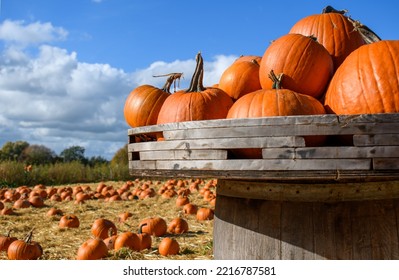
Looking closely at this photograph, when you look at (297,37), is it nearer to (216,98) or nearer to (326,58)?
(326,58)

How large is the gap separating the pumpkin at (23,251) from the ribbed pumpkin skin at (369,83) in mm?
3087

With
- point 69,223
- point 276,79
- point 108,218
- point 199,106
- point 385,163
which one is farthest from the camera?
point 108,218

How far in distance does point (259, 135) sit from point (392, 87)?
30.5 inches

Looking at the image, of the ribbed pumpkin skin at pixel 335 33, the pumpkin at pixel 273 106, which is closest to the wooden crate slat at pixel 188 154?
the pumpkin at pixel 273 106

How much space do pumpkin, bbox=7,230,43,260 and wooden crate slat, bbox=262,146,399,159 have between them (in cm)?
299

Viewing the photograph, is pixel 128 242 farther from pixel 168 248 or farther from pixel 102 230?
pixel 102 230

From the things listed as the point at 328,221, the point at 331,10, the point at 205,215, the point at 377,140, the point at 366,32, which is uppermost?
the point at 331,10

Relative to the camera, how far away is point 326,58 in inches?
105

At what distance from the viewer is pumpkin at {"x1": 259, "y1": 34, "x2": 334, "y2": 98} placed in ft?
8.50

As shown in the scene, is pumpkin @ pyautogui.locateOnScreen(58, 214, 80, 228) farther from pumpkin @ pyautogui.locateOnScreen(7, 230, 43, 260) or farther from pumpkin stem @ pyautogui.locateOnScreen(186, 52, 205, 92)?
pumpkin stem @ pyautogui.locateOnScreen(186, 52, 205, 92)

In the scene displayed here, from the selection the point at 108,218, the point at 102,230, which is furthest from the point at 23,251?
the point at 108,218

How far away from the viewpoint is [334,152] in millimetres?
1913

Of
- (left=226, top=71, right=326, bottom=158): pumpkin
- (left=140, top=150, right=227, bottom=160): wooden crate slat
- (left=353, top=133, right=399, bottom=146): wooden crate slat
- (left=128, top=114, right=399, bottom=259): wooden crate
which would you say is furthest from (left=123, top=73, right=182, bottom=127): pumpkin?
(left=353, top=133, right=399, bottom=146): wooden crate slat

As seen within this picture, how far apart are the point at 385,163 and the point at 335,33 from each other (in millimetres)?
1357
